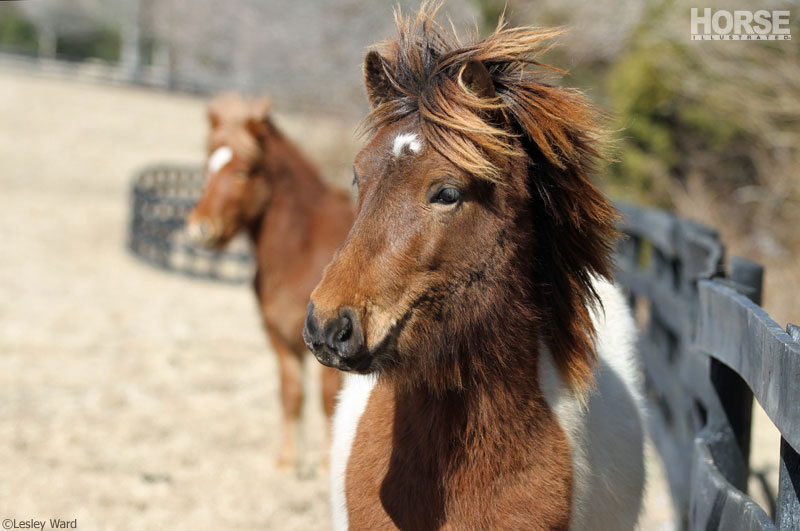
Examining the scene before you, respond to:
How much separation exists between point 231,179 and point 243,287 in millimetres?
5615

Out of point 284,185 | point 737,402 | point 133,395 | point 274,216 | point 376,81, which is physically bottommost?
point 133,395

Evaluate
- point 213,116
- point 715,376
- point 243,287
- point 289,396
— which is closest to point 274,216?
point 213,116

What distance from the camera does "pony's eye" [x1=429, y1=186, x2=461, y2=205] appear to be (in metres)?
2.07

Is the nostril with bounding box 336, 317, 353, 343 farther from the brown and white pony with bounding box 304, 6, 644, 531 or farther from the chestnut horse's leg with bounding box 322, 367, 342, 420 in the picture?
the chestnut horse's leg with bounding box 322, 367, 342, 420

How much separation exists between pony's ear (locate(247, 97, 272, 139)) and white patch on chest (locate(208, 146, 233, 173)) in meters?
0.25

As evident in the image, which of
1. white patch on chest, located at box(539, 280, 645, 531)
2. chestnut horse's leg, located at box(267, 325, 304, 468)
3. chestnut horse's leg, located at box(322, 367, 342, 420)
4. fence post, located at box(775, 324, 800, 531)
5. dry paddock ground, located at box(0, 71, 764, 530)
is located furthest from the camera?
chestnut horse's leg, located at box(267, 325, 304, 468)

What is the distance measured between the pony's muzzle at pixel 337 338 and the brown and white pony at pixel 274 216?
11.5ft

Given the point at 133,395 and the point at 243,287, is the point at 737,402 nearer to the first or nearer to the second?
the point at 133,395

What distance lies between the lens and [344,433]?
273 centimetres

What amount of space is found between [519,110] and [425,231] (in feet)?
1.60

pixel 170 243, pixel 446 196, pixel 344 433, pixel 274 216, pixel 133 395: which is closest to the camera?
pixel 446 196

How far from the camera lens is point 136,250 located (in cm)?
1220

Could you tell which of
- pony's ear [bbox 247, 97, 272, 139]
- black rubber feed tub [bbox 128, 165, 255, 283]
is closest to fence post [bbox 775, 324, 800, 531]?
pony's ear [bbox 247, 97, 272, 139]

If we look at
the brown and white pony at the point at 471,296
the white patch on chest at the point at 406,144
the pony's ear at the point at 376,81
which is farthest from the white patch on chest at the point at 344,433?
the pony's ear at the point at 376,81
